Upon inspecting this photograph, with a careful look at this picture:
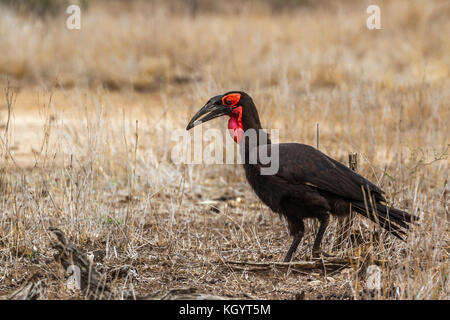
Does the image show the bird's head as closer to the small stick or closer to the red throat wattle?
the red throat wattle

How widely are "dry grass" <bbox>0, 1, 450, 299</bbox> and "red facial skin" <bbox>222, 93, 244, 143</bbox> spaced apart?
22.7 inches

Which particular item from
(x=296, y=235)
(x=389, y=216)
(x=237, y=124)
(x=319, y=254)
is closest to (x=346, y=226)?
(x=319, y=254)

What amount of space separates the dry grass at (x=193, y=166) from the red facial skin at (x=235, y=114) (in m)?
0.58

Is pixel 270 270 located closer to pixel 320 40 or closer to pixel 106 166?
pixel 106 166

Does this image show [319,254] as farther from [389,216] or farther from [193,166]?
[193,166]

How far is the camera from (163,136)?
690 centimetres

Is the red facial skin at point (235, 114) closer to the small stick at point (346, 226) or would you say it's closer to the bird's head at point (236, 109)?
the bird's head at point (236, 109)

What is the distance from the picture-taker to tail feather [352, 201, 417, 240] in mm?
3993

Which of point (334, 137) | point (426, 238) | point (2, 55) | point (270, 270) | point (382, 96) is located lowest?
point (270, 270)

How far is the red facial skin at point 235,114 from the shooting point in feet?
14.5

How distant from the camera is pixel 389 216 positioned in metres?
4.07

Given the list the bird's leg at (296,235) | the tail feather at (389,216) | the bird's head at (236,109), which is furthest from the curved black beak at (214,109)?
the tail feather at (389,216)

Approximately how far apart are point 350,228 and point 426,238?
795 mm

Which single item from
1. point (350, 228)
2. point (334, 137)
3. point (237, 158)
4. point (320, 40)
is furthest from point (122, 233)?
point (320, 40)
